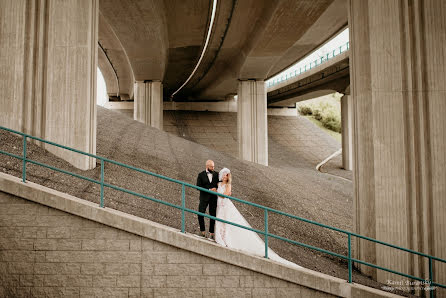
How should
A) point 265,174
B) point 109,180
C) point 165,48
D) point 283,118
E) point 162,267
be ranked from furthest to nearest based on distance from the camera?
point 283,118 → point 165,48 → point 265,174 → point 109,180 → point 162,267

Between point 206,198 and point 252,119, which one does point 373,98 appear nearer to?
point 206,198

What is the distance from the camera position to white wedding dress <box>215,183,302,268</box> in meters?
5.45

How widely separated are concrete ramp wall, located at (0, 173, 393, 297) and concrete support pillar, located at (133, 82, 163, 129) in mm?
24953

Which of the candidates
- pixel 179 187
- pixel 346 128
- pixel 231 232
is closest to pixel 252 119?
pixel 346 128

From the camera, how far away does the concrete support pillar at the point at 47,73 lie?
762 cm

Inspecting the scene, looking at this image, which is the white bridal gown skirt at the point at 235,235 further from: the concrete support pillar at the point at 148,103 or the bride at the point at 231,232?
the concrete support pillar at the point at 148,103

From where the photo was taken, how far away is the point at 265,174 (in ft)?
49.2

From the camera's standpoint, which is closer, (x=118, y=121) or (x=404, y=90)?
(x=404, y=90)

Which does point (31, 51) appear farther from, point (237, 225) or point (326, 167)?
point (326, 167)

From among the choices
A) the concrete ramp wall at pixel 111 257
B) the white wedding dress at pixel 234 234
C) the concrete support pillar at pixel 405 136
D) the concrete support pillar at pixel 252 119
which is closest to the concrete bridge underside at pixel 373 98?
the concrete support pillar at pixel 405 136

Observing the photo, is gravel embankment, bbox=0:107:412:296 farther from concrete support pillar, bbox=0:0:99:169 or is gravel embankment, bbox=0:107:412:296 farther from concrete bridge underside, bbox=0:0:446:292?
concrete bridge underside, bbox=0:0:446:292

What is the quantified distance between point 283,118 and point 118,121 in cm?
3112

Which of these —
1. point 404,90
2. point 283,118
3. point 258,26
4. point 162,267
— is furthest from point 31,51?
point 283,118

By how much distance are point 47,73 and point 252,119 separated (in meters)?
18.6
